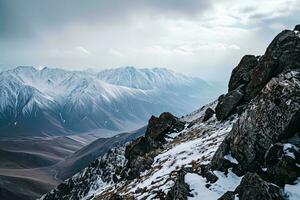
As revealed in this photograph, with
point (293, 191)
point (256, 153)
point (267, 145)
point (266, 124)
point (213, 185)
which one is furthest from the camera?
point (266, 124)

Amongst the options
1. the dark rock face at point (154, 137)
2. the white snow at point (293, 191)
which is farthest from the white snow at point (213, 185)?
the dark rock face at point (154, 137)

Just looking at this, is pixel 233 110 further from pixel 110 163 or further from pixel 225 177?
pixel 110 163

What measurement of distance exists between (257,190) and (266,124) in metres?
9.36

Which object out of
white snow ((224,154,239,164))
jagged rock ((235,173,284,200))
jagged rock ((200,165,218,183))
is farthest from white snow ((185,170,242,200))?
jagged rock ((235,173,284,200))

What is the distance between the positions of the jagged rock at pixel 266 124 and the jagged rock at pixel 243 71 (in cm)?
2758

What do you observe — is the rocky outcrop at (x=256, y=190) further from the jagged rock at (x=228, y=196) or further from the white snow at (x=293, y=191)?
the white snow at (x=293, y=191)

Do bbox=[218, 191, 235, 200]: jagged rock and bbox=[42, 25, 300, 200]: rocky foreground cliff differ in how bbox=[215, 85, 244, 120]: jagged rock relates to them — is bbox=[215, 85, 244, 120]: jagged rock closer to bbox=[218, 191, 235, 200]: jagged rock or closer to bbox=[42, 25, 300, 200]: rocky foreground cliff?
bbox=[42, 25, 300, 200]: rocky foreground cliff

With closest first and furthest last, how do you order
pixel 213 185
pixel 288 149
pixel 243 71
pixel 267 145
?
pixel 288 149 → pixel 213 185 → pixel 267 145 → pixel 243 71

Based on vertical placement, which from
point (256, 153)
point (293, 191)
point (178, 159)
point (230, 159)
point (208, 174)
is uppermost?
point (256, 153)

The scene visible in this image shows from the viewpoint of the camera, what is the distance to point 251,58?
67.9 m

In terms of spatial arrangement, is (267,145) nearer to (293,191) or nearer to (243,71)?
(293,191)

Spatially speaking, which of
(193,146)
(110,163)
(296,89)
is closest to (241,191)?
(296,89)

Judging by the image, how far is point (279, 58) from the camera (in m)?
48.8

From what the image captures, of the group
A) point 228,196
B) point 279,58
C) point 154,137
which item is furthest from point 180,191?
point 154,137
